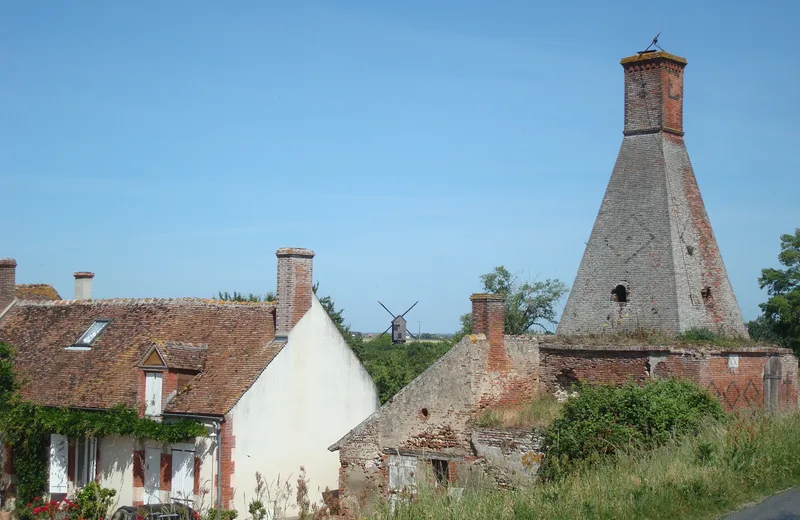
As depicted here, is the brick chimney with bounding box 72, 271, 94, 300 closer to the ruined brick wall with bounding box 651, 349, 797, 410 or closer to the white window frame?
the white window frame

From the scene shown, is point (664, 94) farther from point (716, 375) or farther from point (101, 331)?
point (101, 331)

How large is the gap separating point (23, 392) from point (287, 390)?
8224 millimetres

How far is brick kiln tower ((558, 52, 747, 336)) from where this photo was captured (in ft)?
75.6

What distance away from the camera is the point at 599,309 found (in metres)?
23.7

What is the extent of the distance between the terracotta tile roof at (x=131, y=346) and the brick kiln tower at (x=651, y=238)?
859 cm

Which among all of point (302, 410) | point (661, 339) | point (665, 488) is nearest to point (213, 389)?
point (302, 410)

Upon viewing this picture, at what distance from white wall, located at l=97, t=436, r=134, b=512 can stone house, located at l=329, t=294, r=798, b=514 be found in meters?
5.58

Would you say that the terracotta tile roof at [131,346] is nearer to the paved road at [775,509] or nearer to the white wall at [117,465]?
the white wall at [117,465]

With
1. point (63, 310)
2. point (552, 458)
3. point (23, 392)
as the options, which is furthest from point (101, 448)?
point (552, 458)

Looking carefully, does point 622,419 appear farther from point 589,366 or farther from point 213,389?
point 213,389

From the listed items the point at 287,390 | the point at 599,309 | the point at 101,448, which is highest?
the point at 599,309

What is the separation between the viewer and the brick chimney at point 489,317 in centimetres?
2289

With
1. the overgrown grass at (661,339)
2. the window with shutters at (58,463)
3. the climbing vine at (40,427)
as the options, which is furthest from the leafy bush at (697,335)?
the window with shutters at (58,463)

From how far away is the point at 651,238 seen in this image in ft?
77.0
